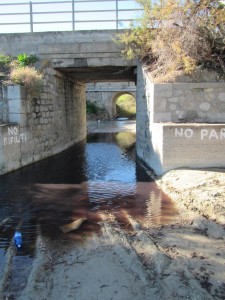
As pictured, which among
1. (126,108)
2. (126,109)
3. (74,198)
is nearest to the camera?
(74,198)

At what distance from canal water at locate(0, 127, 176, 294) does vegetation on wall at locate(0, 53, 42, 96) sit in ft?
10.1

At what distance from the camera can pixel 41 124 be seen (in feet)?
45.4

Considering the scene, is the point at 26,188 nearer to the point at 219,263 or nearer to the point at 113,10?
the point at 219,263

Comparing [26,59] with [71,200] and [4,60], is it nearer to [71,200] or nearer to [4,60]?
[4,60]

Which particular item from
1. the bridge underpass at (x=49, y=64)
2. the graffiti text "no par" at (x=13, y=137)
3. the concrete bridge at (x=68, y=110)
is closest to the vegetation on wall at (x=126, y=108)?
the concrete bridge at (x=68, y=110)

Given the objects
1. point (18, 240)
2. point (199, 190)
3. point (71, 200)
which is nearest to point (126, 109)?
point (71, 200)

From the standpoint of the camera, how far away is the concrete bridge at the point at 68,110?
9.16m

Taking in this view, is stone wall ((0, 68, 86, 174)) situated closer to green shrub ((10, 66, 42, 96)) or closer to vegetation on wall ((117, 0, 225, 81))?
green shrub ((10, 66, 42, 96))

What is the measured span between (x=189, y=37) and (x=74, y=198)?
603cm

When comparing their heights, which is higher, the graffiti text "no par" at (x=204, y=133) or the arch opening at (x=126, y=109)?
the arch opening at (x=126, y=109)

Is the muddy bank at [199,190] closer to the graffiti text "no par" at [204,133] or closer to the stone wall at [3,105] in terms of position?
the graffiti text "no par" at [204,133]

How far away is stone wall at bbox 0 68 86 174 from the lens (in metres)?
11.4

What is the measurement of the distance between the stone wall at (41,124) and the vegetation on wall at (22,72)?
39cm

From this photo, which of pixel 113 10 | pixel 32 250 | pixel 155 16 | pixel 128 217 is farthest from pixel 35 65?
pixel 32 250
